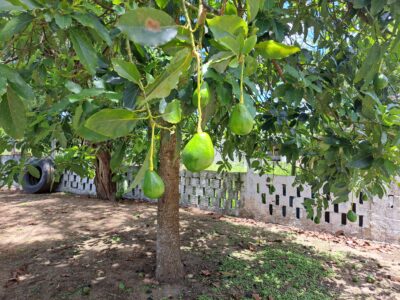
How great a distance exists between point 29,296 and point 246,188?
152 inches

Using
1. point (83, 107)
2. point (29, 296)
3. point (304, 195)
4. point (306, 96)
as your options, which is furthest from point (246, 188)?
point (83, 107)

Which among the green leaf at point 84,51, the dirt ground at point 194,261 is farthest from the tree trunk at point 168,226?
the green leaf at point 84,51

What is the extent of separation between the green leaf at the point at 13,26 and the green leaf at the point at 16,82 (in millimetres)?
76

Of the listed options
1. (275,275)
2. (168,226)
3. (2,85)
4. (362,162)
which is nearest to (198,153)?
(2,85)

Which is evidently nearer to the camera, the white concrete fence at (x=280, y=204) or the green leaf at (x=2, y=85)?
the green leaf at (x=2, y=85)

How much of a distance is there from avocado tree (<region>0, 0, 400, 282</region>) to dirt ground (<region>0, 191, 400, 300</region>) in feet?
3.27

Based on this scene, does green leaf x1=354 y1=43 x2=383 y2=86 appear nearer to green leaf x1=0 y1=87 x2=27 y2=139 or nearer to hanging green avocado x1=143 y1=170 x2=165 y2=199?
hanging green avocado x1=143 y1=170 x2=165 y2=199

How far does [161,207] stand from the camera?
10.6 feet

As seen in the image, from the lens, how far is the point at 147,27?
0.70m

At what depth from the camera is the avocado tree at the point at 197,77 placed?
0.74 m

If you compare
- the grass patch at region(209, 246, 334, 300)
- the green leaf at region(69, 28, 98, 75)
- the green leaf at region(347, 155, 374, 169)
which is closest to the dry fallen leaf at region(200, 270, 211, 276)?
the grass patch at region(209, 246, 334, 300)

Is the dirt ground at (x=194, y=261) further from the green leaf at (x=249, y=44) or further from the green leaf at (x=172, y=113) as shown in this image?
the green leaf at (x=249, y=44)

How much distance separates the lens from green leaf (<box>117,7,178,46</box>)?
2.22 ft

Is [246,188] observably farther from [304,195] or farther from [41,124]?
[41,124]
